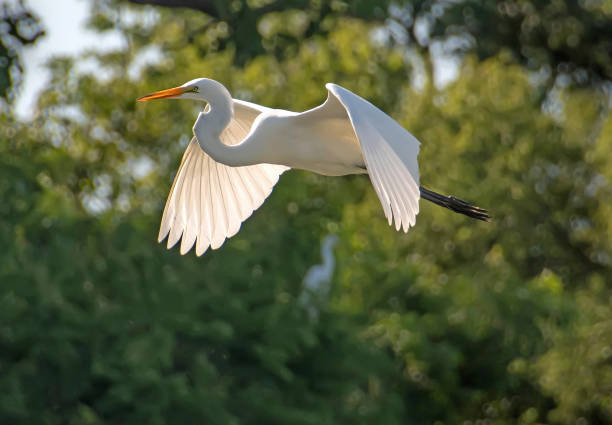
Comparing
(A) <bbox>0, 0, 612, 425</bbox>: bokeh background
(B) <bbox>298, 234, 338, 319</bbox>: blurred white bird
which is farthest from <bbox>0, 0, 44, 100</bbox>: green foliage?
(B) <bbox>298, 234, 338, 319</bbox>: blurred white bird

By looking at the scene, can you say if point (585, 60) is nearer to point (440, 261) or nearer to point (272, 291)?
point (440, 261)

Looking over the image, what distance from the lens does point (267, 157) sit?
8.38 metres

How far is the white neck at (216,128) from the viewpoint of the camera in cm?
826

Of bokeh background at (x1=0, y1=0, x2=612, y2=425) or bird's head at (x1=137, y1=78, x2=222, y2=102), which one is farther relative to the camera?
bokeh background at (x1=0, y1=0, x2=612, y2=425)

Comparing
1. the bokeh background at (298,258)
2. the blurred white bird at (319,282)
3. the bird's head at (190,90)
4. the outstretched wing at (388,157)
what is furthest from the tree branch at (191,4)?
the outstretched wing at (388,157)

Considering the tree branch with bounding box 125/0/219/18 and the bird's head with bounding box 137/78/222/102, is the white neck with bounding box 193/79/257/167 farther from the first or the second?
the tree branch with bounding box 125/0/219/18

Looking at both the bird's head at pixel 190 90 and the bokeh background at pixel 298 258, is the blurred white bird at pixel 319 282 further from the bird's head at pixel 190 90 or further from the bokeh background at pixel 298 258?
the bird's head at pixel 190 90

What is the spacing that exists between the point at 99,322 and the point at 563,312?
7.22 m

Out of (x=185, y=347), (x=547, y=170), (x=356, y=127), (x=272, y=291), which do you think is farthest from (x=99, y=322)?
(x=356, y=127)

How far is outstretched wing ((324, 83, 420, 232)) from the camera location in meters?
7.11

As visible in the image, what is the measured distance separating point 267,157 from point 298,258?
12.0 meters

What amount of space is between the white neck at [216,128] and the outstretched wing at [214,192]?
57cm

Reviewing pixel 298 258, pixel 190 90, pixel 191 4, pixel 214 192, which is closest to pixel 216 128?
pixel 190 90

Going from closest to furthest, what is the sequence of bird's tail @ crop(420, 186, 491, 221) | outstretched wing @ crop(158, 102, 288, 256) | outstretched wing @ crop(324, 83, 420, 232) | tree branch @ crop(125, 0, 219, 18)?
outstretched wing @ crop(324, 83, 420, 232) → outstretched wing @ crop(158, 102, 288, 256) → bird's tail @ crop(420, 186, 491, 221) → tree branch @ crop(125, 0, 219, 18)
